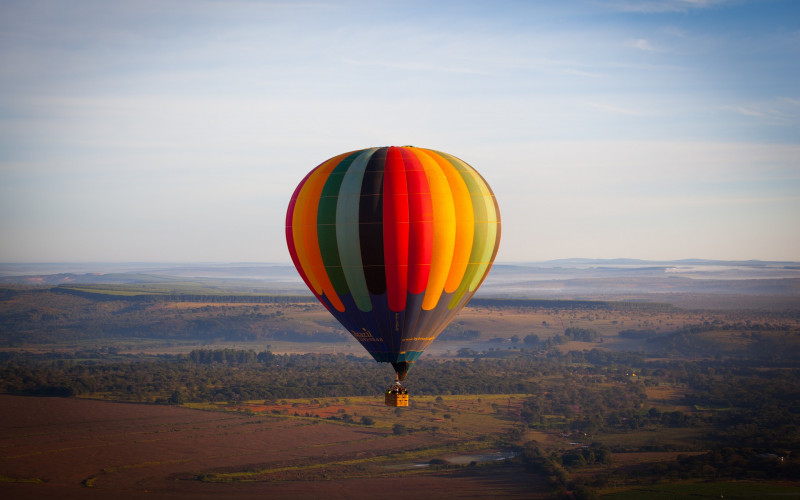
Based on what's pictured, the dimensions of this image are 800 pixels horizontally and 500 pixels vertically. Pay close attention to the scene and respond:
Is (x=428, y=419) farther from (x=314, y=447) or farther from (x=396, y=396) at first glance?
(x=396, y=396)

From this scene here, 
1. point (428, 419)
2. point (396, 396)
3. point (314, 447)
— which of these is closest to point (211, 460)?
point (314, 447)

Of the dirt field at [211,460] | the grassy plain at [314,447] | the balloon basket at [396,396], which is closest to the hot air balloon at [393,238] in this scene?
the balloon basket at [396,396]

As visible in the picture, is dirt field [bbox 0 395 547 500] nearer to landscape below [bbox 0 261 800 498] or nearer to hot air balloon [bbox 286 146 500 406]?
landscape below [bbox 0 261 800 498]

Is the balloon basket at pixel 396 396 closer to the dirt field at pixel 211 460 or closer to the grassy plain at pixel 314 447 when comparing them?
the dirt field at pixel 211 460

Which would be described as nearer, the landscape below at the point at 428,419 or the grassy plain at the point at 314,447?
the grassy plain at the point at 314,447

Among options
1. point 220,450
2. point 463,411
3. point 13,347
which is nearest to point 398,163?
point 220,450
